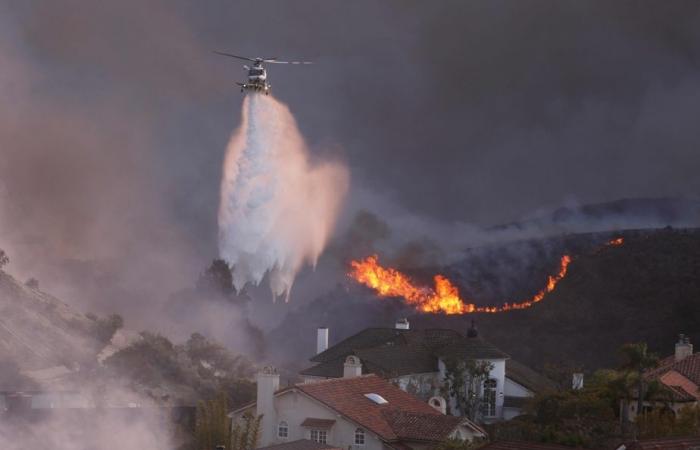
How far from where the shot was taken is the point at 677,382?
6059cm

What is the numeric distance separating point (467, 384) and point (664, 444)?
115 feet

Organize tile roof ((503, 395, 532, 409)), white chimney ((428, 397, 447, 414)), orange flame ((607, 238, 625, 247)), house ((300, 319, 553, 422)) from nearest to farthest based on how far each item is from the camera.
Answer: white chimney ((428, 397, 447, 414)), house ((300, 319, 553, 422)), tile roof ((503, 395, 532, 409)), orange flame ((607, 238, 625, 247))

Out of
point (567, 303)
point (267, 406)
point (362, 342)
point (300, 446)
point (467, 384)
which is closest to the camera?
point (300, 446)

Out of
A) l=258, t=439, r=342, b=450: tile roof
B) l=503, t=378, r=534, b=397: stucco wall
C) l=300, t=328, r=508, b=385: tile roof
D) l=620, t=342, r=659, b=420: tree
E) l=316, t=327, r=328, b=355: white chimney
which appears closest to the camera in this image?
l=258, t=439, r=342, b=450: tile roof

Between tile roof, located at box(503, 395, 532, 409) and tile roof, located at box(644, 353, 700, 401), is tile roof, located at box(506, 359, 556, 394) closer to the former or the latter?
tile roof, located at box(503, 395, 532, 409)

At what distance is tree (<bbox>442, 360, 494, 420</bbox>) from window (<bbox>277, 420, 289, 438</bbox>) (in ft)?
70.2

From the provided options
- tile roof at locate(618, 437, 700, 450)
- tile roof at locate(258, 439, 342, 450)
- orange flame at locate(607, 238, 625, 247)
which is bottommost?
tile roof at locate(258, 439, 342, 450)

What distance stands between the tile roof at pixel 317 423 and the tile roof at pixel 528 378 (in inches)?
979

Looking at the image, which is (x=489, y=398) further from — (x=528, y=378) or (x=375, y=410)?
(x=375, y=410)

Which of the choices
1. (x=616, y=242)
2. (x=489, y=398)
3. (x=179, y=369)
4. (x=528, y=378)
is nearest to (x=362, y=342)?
(x=489, y=398)

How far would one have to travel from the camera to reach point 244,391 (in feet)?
221

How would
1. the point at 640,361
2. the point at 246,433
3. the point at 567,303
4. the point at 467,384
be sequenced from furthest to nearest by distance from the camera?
the point at 567,303 < the point at 467,384 < the point at 640,361 < the point at 246,433

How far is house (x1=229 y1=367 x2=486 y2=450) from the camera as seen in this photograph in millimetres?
49781

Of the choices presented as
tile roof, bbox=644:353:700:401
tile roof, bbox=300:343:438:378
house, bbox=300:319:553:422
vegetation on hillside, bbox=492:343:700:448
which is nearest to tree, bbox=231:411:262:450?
vegetation on hillside, bbox=492:343:700:448
